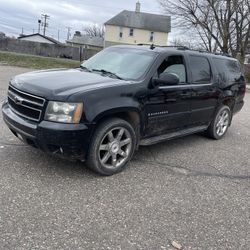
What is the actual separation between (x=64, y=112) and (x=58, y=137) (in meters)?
0.31

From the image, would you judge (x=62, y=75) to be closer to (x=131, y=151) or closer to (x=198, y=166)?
(x=131, y=151)

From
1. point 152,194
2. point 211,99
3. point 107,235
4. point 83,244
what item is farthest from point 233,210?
point 211,99

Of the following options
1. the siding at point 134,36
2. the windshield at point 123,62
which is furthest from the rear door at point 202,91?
the siding at point 134,36

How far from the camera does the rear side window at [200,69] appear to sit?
5783 mm

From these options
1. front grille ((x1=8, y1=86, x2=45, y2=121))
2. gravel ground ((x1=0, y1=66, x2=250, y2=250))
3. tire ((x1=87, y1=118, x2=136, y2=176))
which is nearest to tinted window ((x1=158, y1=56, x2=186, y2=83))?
tire ((x1=87, y1=118, x2=136, y2=176))

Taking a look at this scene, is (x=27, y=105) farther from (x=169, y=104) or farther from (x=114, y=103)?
(x=169, y=104)

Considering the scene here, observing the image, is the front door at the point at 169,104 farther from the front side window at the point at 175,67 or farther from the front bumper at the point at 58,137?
the front bumper at the point at 58,137

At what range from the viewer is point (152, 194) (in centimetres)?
409

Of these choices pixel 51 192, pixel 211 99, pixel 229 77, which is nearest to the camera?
pixel 51 192

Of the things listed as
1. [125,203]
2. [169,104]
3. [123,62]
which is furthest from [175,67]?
[125,203]

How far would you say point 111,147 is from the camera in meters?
4.46

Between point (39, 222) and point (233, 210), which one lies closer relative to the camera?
point (39, 222)

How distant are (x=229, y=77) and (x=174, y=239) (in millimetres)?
4523

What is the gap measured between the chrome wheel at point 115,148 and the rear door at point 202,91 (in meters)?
1.63
